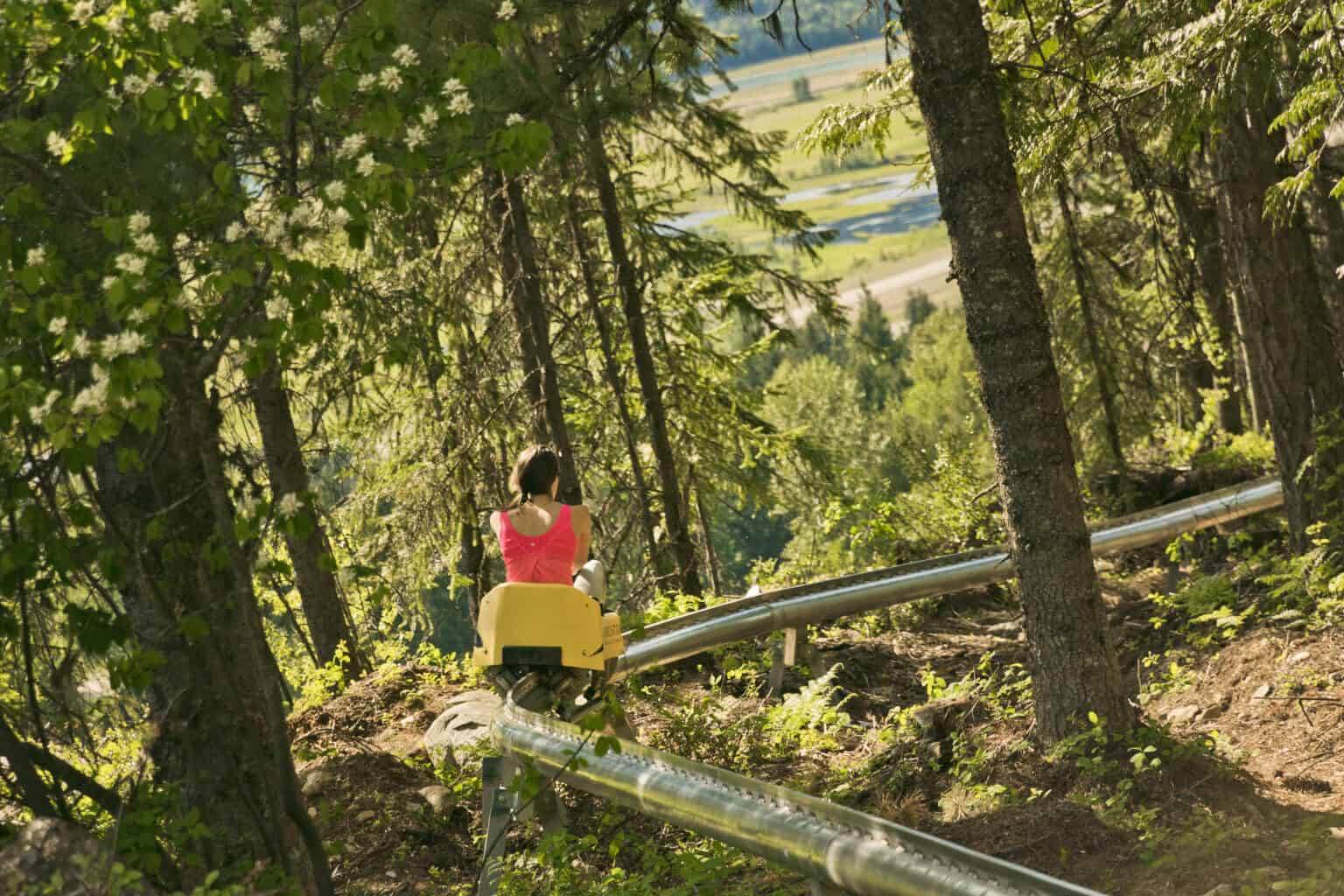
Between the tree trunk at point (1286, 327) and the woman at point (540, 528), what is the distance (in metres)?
5.05

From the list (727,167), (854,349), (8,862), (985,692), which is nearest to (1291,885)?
(985,692)

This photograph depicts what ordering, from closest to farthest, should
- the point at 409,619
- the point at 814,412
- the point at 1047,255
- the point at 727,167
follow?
the point at 409,619, the point at 727,167, the point at 1047,255, the point at 814,412

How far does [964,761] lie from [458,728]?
11.0ft

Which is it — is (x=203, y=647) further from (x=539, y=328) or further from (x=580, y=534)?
(x=539, y=328)

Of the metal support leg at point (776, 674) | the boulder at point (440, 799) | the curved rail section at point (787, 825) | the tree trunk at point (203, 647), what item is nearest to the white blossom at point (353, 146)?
the tree trunk at point (203, 647)

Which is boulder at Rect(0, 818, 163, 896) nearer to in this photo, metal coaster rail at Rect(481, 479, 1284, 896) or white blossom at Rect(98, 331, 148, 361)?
metal coaster rail at Rect(481, 479, 1284, 896)

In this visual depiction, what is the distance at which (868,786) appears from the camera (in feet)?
23.7

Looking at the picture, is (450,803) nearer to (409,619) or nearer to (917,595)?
(917,595)

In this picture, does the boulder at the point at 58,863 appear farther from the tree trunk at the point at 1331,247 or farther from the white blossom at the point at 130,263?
the tree trunk at the point at 1331,247

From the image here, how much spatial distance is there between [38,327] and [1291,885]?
4969 millimetres

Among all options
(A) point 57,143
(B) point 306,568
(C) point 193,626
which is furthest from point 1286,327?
(B) point 306,568

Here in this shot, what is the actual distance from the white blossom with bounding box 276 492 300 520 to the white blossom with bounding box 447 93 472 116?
1.54 m

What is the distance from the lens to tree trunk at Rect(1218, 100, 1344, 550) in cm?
925

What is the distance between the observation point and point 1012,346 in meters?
6.64
